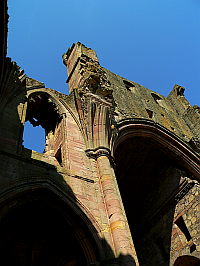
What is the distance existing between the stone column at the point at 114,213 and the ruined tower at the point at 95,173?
0.02 m

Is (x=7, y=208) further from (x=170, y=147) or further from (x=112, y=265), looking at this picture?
(x=170, y=147)

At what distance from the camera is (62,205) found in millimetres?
5820

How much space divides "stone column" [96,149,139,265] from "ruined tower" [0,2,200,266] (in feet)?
0.07

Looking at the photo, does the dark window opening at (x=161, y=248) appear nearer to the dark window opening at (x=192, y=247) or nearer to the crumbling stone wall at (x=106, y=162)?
the crumbling stone wall at (x=106, y=162)

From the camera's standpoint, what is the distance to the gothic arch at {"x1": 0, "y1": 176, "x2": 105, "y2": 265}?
5320mm

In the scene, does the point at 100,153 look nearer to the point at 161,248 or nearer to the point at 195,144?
the point at 161,248

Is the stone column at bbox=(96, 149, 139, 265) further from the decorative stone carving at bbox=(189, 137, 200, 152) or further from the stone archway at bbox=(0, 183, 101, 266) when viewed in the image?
the decorative stone carving at bbox=(189, 137, 200, 152)

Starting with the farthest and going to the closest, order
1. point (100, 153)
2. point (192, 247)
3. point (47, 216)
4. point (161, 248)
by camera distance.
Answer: point (161, 248) → point (192, 247) → point (100, 153) → point (47, 216)

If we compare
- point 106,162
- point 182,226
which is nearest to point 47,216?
point 106,162

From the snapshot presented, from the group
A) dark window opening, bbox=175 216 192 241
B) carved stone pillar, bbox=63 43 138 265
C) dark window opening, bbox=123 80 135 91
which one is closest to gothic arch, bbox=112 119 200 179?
dark window opening, bbox=175 216 192 241

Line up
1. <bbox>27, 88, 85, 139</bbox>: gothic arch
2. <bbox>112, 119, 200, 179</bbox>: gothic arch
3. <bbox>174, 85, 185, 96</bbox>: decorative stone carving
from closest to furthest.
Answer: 1. <bbox>27, 88, 85, 139</bbox>: gothic arch
2. <bbox>112, 119, 200, 179</bbox>: gothic arch
3. <bbox>174, 85, 185, 96</bbox>: decorative stone carving

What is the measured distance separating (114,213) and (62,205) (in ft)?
3.40

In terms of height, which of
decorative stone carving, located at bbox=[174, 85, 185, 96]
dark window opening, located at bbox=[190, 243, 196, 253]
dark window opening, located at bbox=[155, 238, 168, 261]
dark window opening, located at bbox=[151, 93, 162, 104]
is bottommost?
dark window opening, located at bbox=[190, 243, 196, 253]

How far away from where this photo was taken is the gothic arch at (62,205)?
5320mm
